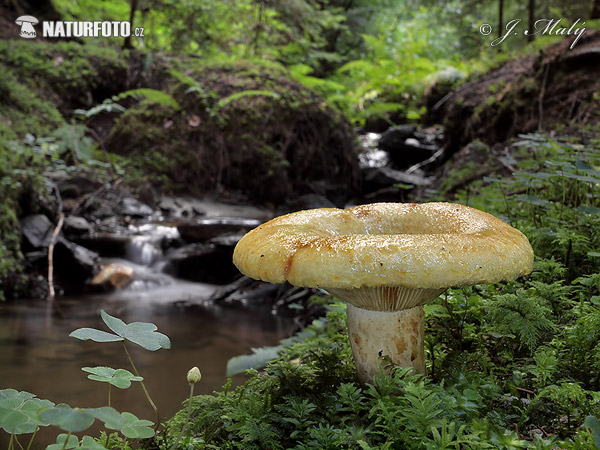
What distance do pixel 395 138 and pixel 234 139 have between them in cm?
463

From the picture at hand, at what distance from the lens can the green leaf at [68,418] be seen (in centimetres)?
123

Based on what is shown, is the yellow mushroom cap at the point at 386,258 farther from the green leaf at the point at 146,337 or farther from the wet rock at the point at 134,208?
the wet rock at the point at 134,208

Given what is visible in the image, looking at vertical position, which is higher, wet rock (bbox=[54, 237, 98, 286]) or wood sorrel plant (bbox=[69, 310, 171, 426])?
wood sorrel plant (bbox=[69, 310, 171, 426])

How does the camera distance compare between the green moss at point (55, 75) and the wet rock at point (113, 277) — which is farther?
the green moss at point (55, 75)

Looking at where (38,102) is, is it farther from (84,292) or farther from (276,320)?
(276,320)

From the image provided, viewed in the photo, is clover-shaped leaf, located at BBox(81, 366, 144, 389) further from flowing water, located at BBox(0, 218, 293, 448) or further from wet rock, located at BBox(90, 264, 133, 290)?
wet rock, located at BBox(90, 264, 133, 290)

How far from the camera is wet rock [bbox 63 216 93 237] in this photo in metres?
7.00

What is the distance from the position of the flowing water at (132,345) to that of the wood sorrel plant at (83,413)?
55.4 inches

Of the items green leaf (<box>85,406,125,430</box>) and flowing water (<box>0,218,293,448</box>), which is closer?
green leaf (<box>85,406,125,430</box>)

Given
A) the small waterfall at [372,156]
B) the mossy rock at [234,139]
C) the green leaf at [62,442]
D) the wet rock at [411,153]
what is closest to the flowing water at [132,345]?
the green leaf at [62,442]

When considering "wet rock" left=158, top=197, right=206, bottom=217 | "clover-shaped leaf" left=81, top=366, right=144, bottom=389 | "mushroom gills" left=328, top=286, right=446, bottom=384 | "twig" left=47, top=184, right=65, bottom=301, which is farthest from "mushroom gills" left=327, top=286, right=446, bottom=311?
"wet rock" left=158, top=197, right=206, bottom=217

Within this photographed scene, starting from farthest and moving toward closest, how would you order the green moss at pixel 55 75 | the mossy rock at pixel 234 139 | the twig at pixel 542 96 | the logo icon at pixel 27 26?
the logo icon at pixel 27 26
the mossy rock at pixel 234 139
the green moss at pixel 55 75
the twig at pixel 542 96

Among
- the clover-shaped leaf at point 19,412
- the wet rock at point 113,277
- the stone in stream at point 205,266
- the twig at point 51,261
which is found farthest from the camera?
the stone in stream at point 205,266

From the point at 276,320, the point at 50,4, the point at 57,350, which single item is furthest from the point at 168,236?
the point at 50,4
